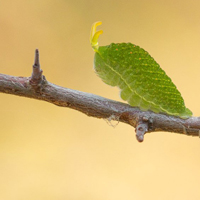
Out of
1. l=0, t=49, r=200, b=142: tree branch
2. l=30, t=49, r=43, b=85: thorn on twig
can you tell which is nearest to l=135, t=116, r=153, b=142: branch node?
l=0, t=49, r=200, b=142: tree branch

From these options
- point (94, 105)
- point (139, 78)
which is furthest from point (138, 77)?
point (94, 105)

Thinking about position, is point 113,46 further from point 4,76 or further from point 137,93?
point 4,76

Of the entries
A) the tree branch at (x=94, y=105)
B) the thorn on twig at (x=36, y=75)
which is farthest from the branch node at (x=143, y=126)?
the thorn on twig at (x=36, y=75)

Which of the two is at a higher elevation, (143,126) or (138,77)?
(138,77)

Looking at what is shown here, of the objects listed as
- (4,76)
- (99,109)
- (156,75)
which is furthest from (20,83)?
(156,75)

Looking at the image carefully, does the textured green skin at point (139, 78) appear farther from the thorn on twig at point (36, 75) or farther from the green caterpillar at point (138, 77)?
the thorn on twig at point (36, 75)

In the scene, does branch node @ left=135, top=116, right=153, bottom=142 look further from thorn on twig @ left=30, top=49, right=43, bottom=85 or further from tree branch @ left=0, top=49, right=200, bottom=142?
thorn on twig @ left=30, top=49, right=43, bottom=85

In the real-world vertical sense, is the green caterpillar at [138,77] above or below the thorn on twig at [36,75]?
above

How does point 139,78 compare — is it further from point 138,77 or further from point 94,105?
point 94,105
